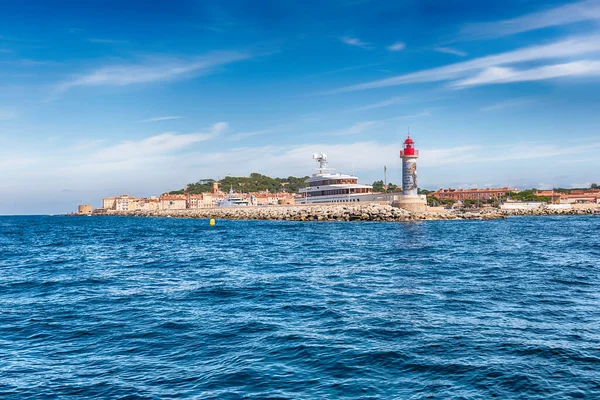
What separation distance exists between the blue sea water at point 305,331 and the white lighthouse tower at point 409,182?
167ft

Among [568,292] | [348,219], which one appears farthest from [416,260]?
[348,219]

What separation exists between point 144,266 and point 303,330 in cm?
1436

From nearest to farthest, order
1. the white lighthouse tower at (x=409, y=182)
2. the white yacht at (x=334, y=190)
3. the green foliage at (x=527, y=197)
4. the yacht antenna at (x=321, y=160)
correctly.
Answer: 1. the white lighthouse tower at (x=409, y=182)
2. the white yacht at (x=334, y=190)
3. the yacht antenna at (x=321, y=160)
4. the green foliage at (x=527, y=197)

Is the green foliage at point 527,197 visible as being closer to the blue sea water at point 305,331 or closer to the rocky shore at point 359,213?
the rocky shore at point 359,213

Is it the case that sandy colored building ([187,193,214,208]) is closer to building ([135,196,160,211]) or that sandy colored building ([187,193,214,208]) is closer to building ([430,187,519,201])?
building ([135,196,160,211])

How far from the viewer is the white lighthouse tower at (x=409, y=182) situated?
2886 inches

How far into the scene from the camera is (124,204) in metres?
190

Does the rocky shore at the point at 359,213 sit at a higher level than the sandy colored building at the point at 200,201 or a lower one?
lower

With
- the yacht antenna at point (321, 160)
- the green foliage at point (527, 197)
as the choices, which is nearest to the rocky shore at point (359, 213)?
the yacht antenna at point (321, 160)

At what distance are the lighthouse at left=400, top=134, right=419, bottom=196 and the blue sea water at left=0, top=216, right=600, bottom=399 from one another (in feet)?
168

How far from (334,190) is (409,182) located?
2056 cm

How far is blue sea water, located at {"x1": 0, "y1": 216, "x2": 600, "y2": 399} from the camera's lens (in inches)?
318

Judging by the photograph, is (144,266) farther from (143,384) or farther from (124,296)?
(143,384)

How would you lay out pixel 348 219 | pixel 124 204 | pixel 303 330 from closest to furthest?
1. pixel 303 330
2. pixel 348 219
3. pixel 124 204
